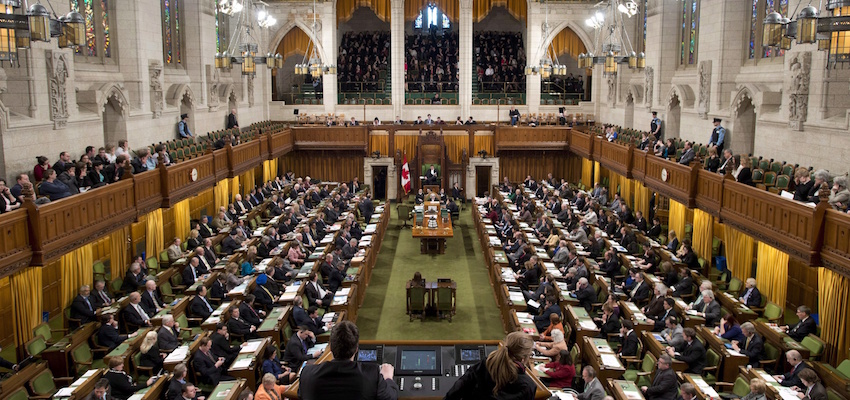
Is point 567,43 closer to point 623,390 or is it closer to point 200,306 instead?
point 200,306

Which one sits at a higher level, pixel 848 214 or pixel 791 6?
pixel 791 6

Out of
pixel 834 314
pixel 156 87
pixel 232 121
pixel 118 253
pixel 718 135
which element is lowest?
pixel 834 314

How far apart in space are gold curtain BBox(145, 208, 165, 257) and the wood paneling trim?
567cm

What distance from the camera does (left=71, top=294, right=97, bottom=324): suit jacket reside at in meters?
13.1

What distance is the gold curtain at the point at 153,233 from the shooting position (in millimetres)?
17281

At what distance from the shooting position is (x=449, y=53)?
39.6 m

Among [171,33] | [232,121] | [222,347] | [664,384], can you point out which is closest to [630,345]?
[664,384]

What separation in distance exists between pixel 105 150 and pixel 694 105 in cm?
1829

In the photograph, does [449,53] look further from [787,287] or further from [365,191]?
[787,287]

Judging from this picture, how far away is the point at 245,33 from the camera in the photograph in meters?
31.6

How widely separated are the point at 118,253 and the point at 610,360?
11357 millimetres

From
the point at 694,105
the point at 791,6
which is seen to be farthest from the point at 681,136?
the point at 791,6

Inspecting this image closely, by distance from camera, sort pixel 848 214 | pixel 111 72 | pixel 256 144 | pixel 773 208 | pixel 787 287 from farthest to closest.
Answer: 1. pixel 256 144
2. pixel 111 72
3. pixel 787 287
4. pixel 773 208
5. pixel 848 214

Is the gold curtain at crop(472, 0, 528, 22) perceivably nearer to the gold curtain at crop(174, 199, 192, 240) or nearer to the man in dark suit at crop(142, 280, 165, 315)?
the gold curtain at crop(174, 199, 192, 240)
